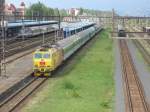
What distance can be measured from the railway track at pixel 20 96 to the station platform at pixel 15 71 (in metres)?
0.83

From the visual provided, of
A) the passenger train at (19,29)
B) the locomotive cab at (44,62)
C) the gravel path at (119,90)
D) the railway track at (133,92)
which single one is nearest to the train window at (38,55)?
the locomotive cab at (44,62)

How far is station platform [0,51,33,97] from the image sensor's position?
107 feet

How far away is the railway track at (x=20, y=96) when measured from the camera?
25.4 metres

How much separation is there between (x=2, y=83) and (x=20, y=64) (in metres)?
11.9

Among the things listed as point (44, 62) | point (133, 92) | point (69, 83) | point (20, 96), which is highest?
point (44, 62)

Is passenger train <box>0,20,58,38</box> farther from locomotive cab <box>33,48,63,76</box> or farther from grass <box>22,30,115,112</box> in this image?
locomotive cab <box>33,48,63,76</box>

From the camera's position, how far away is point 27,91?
30.9m

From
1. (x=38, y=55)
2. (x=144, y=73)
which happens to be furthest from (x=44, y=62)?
(x=144, y=73)

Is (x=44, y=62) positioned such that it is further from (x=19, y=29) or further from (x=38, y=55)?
(x=19, y=29)

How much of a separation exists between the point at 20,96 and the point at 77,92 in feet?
12.1

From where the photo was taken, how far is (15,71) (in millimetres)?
39531

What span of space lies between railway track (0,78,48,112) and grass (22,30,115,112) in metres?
0.60

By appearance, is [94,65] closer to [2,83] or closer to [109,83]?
[109,83]

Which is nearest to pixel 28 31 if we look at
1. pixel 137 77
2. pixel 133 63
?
pixel 133 63
